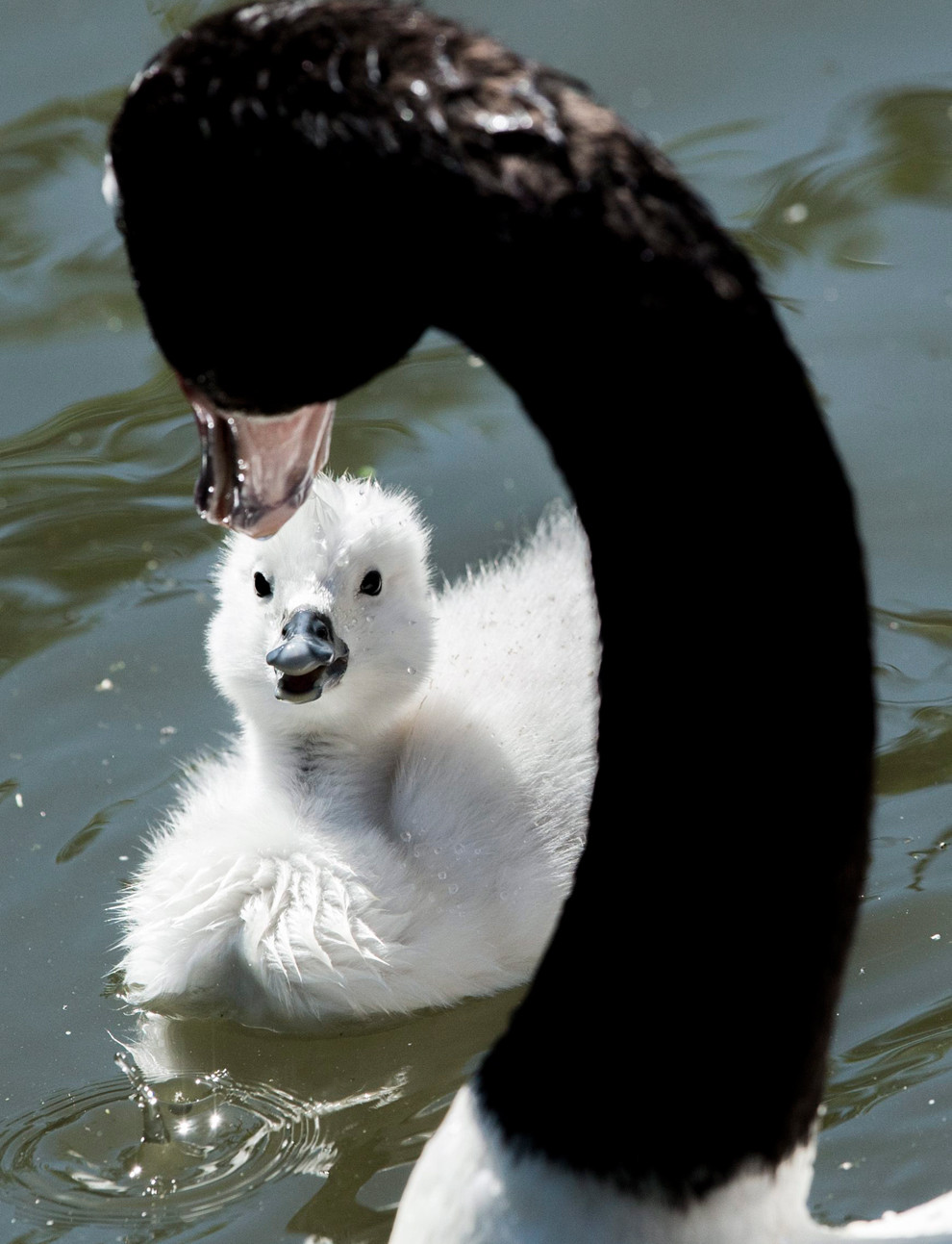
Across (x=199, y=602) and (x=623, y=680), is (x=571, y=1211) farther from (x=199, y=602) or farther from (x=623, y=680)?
Result: (x=199, y=602)

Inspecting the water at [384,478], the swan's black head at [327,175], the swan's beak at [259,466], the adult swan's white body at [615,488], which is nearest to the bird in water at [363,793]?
the water at [384,478]

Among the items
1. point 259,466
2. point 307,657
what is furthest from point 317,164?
point 307,657

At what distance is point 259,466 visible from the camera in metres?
2.71

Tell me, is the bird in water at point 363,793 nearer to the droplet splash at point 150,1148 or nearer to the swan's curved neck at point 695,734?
the droplet splash at point 150,1148

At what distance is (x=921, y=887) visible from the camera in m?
3.45

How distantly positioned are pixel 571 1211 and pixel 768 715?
22.8 inches

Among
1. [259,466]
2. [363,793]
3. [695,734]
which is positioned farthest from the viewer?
[363,793]

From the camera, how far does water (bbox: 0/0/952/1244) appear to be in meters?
2.99

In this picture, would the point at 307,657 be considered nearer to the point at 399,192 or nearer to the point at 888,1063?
the point at 888,1063

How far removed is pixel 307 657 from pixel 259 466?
669mm

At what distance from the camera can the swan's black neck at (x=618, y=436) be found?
1676mm

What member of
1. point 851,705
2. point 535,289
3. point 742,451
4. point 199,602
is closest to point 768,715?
point 851,705

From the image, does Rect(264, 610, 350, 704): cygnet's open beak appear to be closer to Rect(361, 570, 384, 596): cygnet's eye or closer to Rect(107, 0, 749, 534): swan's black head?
Rect(361, 570, 384, 596): cygnet's eye

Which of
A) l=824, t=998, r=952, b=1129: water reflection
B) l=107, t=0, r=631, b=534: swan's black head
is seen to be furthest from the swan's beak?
l=824, t=998, r=952, b=1129: water reflection
